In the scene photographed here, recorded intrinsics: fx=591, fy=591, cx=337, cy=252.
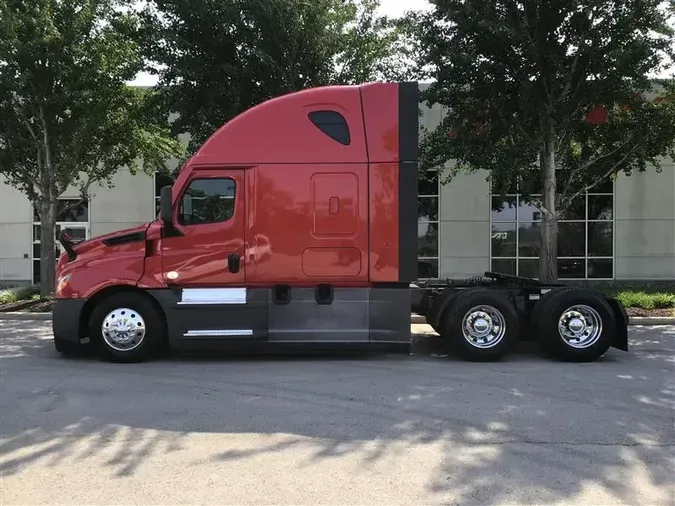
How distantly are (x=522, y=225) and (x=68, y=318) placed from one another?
52.4 feet

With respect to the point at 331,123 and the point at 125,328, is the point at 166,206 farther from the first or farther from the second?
the point at 331,123

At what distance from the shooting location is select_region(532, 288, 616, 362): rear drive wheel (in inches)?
312

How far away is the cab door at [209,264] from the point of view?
768cm

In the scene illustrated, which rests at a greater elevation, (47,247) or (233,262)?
(47,247)

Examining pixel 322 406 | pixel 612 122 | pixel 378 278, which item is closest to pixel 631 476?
pixel 322 406

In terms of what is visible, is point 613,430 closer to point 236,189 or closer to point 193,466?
point 193,466

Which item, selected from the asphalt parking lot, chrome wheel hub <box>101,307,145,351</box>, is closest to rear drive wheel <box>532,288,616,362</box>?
the asphalt parking lot

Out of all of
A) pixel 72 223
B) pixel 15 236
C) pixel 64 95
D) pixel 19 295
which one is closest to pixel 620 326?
pixel 64 95

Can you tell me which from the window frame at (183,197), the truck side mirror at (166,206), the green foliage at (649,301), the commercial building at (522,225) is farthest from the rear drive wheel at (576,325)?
the commercial building at (522,225)

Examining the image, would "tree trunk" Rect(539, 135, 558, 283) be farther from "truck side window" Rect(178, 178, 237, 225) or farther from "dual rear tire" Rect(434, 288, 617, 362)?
"truck side window" Rect(178, 178, 237, 225)

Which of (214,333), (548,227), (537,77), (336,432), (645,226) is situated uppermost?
(537,77)

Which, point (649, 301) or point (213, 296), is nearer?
point (213, 296)

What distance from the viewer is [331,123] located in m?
7.66

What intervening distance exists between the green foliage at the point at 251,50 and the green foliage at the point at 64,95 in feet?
2.93
